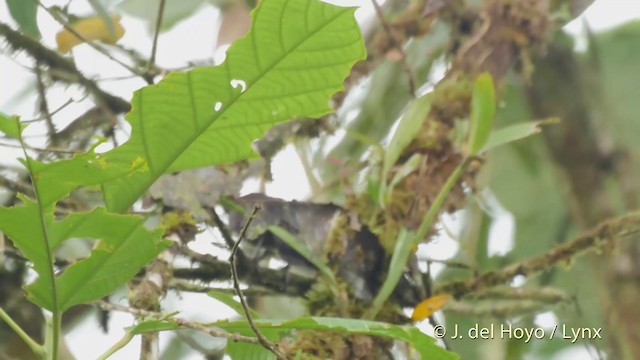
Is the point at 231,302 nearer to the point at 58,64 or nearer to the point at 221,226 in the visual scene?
the point at 221,226

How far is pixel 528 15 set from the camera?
103 centimetres

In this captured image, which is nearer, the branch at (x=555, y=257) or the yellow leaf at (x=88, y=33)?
the branch at (x=555, y=257)

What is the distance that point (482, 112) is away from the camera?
81 cm

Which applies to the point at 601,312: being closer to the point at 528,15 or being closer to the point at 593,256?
the point at 593,256

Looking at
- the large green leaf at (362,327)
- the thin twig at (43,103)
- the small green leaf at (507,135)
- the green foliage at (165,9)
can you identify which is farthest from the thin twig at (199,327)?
the green foliage at (165,9)

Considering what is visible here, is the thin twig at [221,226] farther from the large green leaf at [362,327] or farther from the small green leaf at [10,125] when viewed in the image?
the small green leaf at [10,125]

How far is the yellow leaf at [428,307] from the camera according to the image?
81 cm

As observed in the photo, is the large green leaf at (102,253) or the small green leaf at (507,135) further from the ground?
the small green leaf at (507,135)

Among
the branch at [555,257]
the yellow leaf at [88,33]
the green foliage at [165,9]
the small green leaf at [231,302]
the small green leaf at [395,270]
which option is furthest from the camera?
the green foliage at [165,9]

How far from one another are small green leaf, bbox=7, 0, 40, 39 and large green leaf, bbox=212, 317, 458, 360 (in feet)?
1.44

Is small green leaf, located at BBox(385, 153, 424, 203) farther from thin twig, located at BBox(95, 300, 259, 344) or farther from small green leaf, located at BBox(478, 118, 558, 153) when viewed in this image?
thin twig, located at BBox(95, 300, 259, 344)

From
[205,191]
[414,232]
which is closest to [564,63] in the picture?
[414,232]

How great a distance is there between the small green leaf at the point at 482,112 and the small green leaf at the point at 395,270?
103mm

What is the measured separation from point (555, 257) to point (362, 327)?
0.46 metres
